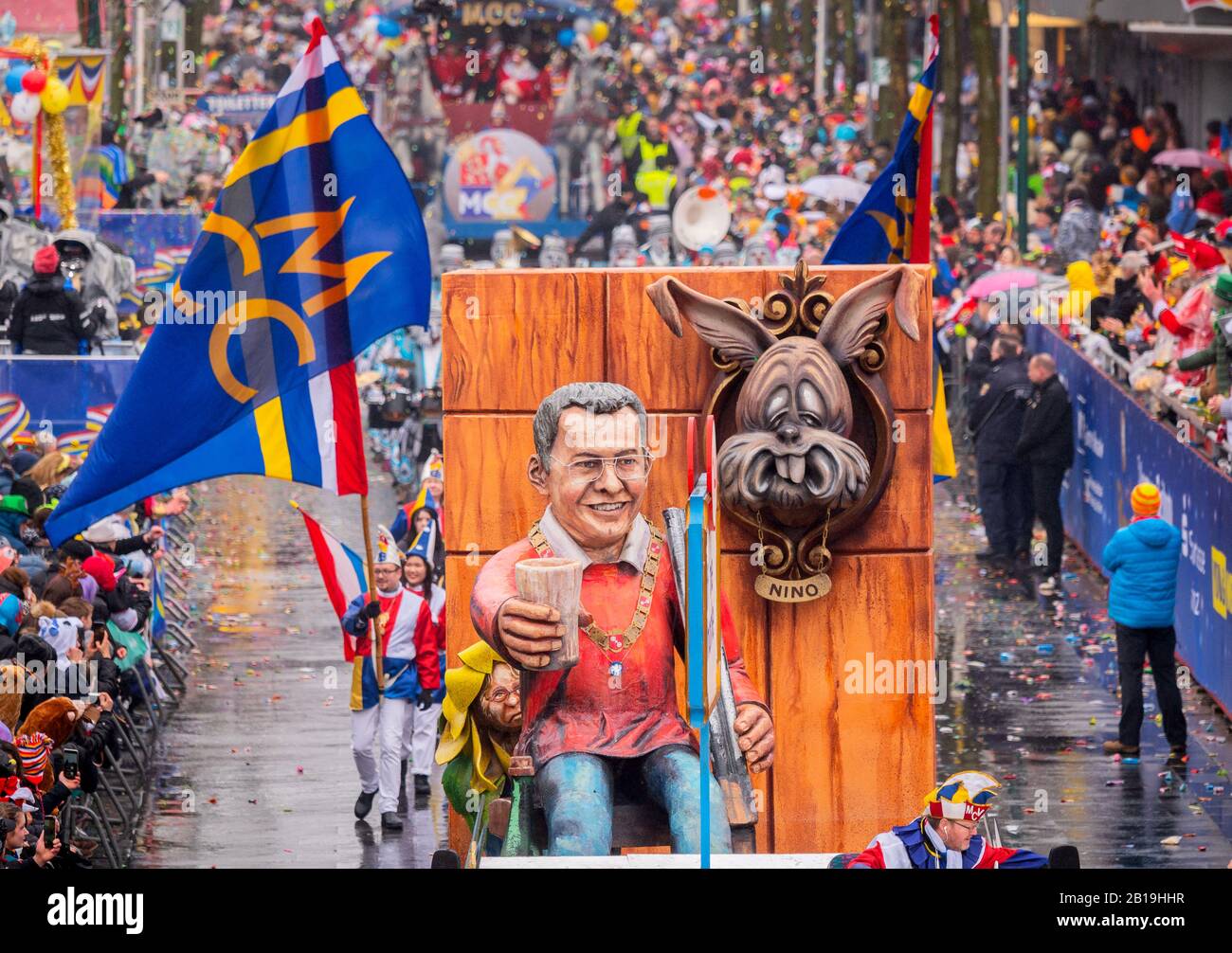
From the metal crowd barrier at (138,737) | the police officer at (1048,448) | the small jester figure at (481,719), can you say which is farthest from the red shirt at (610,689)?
the police officer at (1048,448)

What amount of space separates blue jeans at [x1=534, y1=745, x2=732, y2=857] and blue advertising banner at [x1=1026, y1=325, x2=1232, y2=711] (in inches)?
344

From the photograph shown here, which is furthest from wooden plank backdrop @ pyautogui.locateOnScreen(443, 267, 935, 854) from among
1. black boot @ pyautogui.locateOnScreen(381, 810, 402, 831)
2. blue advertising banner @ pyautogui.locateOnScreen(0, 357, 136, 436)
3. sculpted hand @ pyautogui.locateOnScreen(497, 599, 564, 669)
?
blue advertising banner @ pyautogui.locateOnScreen(0, 357, 136, 436)

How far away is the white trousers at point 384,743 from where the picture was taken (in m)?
15.0

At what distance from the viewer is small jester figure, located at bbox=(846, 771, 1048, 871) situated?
830 cm

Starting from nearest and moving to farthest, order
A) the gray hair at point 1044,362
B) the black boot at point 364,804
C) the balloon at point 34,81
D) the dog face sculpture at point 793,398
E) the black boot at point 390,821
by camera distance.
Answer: the dog face sculpture at point 793,398 < the black boot at point 390,821 < the black boot at point 364,804 < the gray hair at point 1044,362 < the balloon at point 34,81

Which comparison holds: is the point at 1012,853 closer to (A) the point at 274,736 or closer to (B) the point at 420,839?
(B) the point at 420,839

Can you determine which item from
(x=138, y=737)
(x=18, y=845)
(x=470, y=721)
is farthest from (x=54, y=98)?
(x=470, y=721)

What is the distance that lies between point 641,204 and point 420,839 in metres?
24.6

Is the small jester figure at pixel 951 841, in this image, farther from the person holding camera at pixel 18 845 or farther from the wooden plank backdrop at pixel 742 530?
the person holding camera at pixel 18 845

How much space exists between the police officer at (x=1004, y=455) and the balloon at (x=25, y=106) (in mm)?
11702

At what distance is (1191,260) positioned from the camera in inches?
789

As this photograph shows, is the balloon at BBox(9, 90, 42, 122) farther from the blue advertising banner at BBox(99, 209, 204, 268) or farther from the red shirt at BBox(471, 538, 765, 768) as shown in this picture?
the red shirt at BBox(471, 538, 765, 768)

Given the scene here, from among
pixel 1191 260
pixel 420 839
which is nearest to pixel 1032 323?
pixel 1191 260
